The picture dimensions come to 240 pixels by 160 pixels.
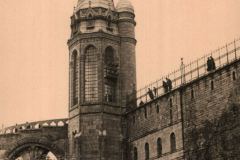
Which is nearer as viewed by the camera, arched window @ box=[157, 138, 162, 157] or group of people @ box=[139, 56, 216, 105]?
group of people @ box=[139, 56, 216, 105]

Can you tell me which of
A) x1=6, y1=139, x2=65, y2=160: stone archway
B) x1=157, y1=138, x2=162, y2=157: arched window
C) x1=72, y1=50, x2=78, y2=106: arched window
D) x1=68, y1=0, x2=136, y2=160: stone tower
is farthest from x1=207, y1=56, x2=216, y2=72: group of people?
x1=6, y1=139, x2=65, y2=160: stone archway

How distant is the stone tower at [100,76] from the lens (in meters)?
63.3

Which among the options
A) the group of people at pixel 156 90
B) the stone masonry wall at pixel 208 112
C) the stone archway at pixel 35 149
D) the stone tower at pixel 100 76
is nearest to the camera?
the stone masonry wall at pixel 208 112

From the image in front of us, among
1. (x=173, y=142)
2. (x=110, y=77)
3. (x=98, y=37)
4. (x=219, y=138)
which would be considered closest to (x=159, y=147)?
(x=173, y=142)

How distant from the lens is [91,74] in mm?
65500

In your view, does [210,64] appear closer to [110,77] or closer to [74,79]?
[110,77]

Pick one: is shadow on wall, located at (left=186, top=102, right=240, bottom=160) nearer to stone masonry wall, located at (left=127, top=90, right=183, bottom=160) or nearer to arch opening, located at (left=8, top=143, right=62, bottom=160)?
stone masonry wall, located at (left=127, top=90, right=183, bottom=160)

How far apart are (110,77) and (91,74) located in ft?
6.18

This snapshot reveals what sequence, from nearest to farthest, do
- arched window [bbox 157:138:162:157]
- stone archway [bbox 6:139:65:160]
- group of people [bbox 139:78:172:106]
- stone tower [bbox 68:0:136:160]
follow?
arched window [bbox 157:138:162:157] → group of people [bbox 139:78:172:106] → stone tower [bbox 68:0:136:160] → stone archway [bbox 6:139:65:160]

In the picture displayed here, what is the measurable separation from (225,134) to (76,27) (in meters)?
23.0

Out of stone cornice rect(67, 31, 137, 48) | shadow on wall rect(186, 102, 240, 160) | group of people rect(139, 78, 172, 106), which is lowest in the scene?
shadow on wall rect(186, 102, 240, 160)

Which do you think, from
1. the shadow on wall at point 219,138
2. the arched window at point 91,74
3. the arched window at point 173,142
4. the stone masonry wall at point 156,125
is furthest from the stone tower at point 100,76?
the shadow on wall at point 219,138

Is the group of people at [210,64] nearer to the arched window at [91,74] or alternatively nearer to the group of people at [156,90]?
the group of people at [156,90]

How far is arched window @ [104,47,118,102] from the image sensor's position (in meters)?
65.3
